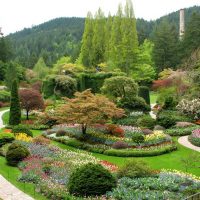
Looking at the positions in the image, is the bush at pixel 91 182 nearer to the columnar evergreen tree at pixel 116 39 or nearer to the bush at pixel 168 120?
the bush at pixel 168 120

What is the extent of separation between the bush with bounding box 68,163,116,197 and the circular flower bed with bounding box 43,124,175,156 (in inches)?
309

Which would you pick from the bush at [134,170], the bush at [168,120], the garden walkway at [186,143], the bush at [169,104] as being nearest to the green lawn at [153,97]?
the bush at [169,104]

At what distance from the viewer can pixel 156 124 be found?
3259 cm

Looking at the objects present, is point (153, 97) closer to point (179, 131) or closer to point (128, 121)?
point (128, 121)

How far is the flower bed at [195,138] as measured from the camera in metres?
26.8

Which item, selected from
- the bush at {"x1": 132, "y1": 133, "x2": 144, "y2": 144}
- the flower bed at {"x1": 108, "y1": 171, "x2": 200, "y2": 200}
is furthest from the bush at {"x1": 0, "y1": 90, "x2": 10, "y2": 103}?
the flower bed at {"x1": 108, "y1": 171, "x2": 200, "y2": 200}

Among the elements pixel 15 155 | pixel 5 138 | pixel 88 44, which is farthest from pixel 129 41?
pixel 15 155

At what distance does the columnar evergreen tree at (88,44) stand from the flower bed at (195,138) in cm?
3592

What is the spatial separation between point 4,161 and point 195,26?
174 ft

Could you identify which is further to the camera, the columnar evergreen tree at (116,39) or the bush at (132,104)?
the columnar evergreen tree at (116,39)

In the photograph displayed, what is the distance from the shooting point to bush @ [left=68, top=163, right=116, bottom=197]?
16.1 metres

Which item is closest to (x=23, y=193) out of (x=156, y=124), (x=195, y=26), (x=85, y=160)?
(x=85, y=160)

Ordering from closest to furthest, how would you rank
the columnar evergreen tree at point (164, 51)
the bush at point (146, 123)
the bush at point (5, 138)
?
the bush at point (5, 138) < the bush at point (146, 123) < the columnar evergreen tree at point (164, 51)

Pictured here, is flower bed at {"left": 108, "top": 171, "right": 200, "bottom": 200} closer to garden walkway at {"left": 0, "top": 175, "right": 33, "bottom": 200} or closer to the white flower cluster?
garden walkway at {"left": 0, "top": 175, "right": 33, "bottom": 200}
